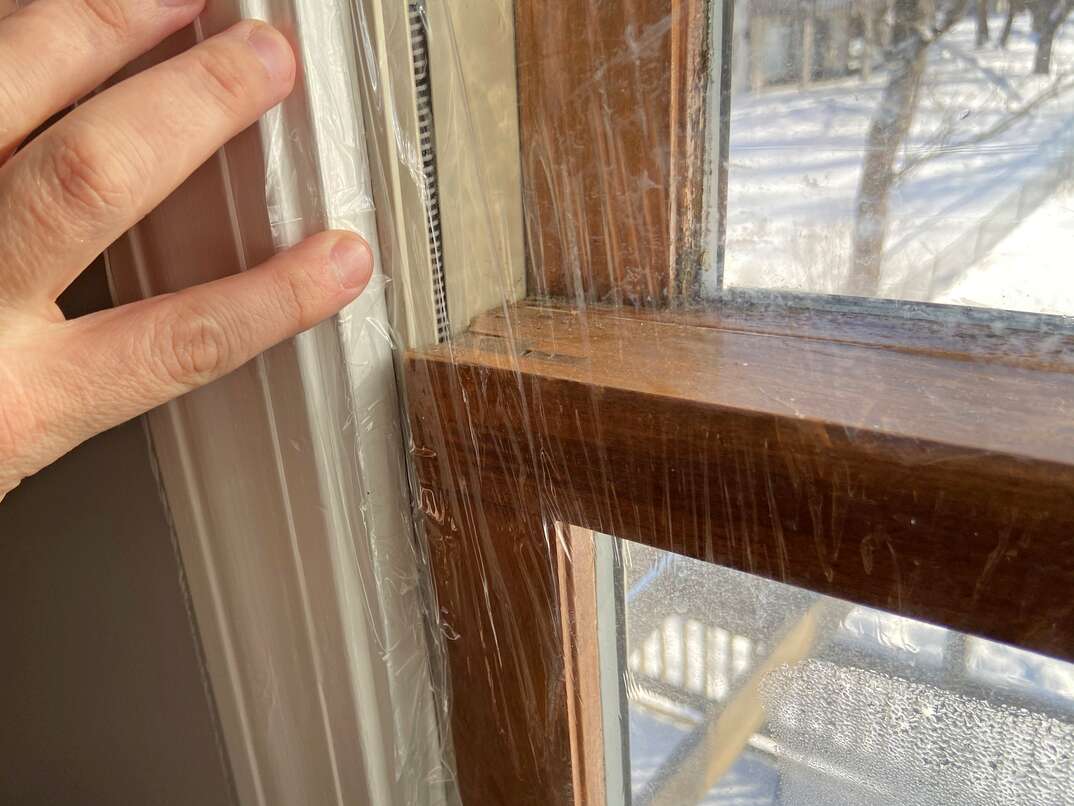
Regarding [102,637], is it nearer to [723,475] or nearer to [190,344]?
[190,344]

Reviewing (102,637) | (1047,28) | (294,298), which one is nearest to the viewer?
(1047,28)

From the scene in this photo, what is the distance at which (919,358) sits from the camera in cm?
33

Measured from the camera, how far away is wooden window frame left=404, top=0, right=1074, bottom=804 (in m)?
0.29

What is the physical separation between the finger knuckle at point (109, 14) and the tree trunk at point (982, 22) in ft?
1.17

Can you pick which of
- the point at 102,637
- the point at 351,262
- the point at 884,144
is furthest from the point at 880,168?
the point at 102,637

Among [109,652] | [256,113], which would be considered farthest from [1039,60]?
[109,652]

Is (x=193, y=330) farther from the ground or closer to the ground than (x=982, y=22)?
closer to the ground

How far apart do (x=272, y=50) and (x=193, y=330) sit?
0.14 meters

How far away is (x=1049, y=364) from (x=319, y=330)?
33 centimetres

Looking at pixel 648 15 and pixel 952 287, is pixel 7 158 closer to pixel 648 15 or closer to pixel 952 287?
pixel 648 15

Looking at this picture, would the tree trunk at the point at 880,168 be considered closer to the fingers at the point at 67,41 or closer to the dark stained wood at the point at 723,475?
the dark stained wood at the point at 723,475

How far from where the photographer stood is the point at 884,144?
0.31 metres

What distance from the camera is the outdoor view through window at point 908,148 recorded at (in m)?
0.28

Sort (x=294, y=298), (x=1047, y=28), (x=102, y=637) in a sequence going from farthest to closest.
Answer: (x=102, y=637), (x=294, y=298), (x=1047, y=28)
